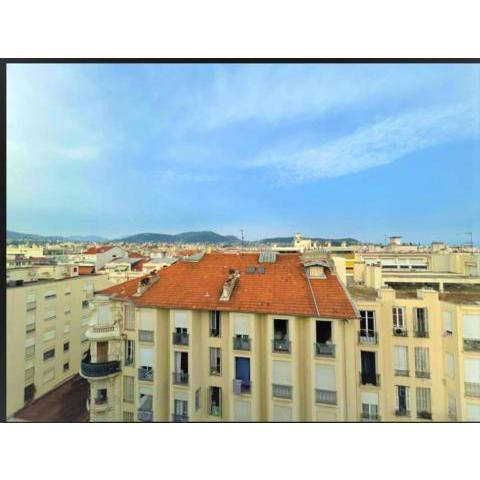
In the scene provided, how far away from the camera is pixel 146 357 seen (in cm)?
248

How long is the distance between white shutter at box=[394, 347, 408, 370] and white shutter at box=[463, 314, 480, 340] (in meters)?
0.61

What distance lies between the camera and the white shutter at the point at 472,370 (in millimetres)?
2213

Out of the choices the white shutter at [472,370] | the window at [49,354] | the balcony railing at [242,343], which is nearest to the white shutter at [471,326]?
the white shutter at [472,370]

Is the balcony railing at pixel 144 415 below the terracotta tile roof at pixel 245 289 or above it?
below

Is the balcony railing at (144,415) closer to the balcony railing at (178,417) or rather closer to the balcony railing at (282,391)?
the balcony railing at (178,417)

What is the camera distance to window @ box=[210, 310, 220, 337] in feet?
8.30

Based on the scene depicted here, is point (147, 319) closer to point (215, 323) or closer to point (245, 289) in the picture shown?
point (215, 323)

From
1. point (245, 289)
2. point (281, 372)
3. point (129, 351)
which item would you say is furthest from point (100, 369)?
point (281, 372)

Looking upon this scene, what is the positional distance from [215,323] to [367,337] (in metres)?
1.82

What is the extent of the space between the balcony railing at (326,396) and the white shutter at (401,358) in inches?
36.4

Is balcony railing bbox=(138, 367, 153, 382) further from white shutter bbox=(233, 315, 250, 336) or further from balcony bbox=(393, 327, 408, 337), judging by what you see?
balcony bbox=(393, 327, 408, 337)

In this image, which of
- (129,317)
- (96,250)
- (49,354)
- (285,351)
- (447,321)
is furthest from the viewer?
(49,354)

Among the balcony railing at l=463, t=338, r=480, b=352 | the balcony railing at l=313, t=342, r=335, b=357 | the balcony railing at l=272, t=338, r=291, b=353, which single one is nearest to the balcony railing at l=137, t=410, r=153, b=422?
the balcony railing at l=272, t=338, r=291, b=353

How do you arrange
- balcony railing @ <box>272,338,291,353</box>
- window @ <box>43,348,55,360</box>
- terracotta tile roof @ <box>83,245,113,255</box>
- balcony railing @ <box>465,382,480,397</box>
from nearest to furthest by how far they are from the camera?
balcony railing @ <box>465,382,480,397</box>, balcony railing @ <box>272,338,291,353</box>, terracotta tile roof @ <box>83,245,113,255</box>, window @ <box>43,348,55,360</box>
